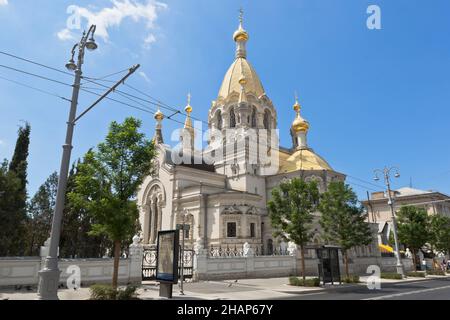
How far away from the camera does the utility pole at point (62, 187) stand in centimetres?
1062

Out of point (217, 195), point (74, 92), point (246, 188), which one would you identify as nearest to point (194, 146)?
point (246, 188)

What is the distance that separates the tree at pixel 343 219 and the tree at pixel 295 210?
4383mm

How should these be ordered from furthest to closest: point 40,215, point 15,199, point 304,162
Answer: point 304,162, point 40,215, point 15,199

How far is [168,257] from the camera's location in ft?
45.6

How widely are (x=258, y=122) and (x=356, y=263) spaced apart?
25.4 m

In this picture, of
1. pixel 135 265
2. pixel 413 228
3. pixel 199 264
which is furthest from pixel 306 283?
pixel 413 228

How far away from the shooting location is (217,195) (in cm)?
3884

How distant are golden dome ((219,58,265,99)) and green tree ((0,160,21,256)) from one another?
33430 millimetres

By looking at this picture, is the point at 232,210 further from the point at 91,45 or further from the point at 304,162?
the point at 91,45

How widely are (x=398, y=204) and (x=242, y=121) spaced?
33922 mm

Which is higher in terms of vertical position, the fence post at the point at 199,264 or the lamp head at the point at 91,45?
the lamp head at the point at 91,45

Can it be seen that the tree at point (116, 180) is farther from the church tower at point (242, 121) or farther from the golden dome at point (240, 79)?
the golden dome at point (240, 79)

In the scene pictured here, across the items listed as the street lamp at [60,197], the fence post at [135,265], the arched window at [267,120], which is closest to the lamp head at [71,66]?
the street lamp at [60,197]

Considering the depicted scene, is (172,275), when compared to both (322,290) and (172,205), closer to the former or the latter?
(322,290)
